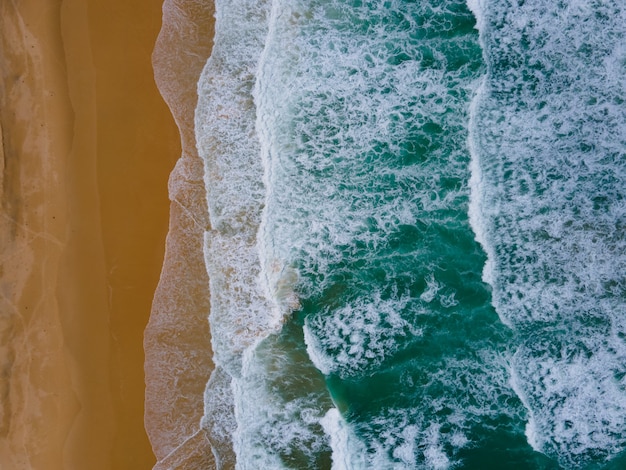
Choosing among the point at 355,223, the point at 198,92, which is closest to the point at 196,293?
the point at 355,223

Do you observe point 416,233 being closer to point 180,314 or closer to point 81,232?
point 180,314

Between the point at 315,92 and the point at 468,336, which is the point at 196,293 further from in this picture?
the point at 468,336

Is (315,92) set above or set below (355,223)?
above

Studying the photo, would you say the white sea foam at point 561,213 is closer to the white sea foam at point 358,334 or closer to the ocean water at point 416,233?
the ocean water at point 416,233

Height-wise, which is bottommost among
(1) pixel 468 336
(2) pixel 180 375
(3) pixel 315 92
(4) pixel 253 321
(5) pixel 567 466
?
(5) pixel 567 466

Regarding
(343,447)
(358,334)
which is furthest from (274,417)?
(358,334)
